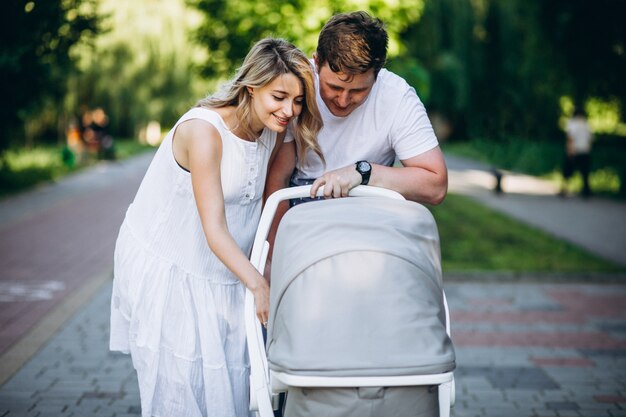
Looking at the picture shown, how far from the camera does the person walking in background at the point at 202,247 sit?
291 cm

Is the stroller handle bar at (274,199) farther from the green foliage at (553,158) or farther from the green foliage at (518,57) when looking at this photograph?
the green foliage at (553,158)

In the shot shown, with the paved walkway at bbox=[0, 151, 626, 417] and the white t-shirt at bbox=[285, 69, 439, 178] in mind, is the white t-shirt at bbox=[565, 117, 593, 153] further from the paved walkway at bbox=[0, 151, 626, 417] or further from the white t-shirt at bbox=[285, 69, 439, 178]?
the white t-shirt at bbox=[285, 69, 439, 178]

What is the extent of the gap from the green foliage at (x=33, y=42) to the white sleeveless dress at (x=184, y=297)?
4.24 metres

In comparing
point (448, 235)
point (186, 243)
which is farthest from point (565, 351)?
point (448, 235)

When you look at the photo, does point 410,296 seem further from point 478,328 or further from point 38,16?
point 38,16

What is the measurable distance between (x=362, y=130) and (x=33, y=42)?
6.70 meters

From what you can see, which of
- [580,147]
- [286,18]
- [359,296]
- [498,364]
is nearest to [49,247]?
[286,18]

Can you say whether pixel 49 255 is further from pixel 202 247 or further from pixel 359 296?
pixel 359 296

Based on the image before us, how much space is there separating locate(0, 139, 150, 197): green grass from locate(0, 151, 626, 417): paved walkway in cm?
589

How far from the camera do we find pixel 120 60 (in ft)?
89.1

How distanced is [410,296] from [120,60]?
86.0ft

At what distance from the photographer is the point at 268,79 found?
2.85 meters

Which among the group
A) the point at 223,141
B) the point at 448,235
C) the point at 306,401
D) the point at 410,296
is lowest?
the point at 448,235

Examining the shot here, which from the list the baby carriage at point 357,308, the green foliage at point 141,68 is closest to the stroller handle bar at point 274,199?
the baby carriage at point 357,308
